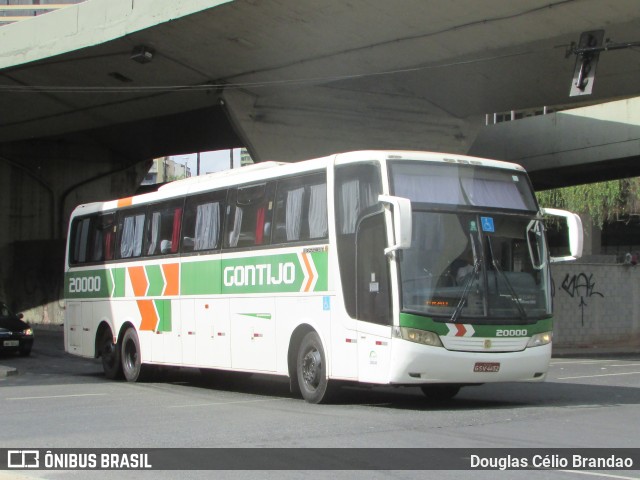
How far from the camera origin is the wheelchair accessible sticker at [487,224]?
12.9m

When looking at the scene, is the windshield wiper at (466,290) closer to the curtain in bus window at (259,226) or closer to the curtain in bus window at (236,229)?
the curtain in bus window at (259,226)

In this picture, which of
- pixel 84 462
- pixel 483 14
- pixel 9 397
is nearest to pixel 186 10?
pixel 483 14

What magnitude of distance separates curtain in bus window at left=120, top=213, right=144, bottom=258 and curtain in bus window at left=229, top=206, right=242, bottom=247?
3521 mm

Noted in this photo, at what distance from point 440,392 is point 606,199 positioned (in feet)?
103

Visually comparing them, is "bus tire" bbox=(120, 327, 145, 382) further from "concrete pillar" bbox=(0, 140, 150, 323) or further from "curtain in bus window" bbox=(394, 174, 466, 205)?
"concrete pillar" bbox=(0, 140, 150, 323)

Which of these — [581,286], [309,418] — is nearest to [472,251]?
[309,418]

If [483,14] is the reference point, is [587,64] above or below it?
below

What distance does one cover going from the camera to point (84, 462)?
878 centimetres

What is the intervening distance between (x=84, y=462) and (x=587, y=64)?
13575 mm

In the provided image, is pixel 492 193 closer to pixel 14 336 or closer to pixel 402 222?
pixel 402 222

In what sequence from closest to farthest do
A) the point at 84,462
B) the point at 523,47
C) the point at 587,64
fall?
the point at 84,462 → the point at 587,64 → the point at 523,47

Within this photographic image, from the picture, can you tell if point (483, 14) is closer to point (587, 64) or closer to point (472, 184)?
point (587, 64)

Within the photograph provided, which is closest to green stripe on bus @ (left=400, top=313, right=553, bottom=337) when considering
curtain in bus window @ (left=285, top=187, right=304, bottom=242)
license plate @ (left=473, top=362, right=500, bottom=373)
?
license plate @ (left=473, top=362, right=500, bottom=373)

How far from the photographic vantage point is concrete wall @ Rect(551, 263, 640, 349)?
31.6 metres
